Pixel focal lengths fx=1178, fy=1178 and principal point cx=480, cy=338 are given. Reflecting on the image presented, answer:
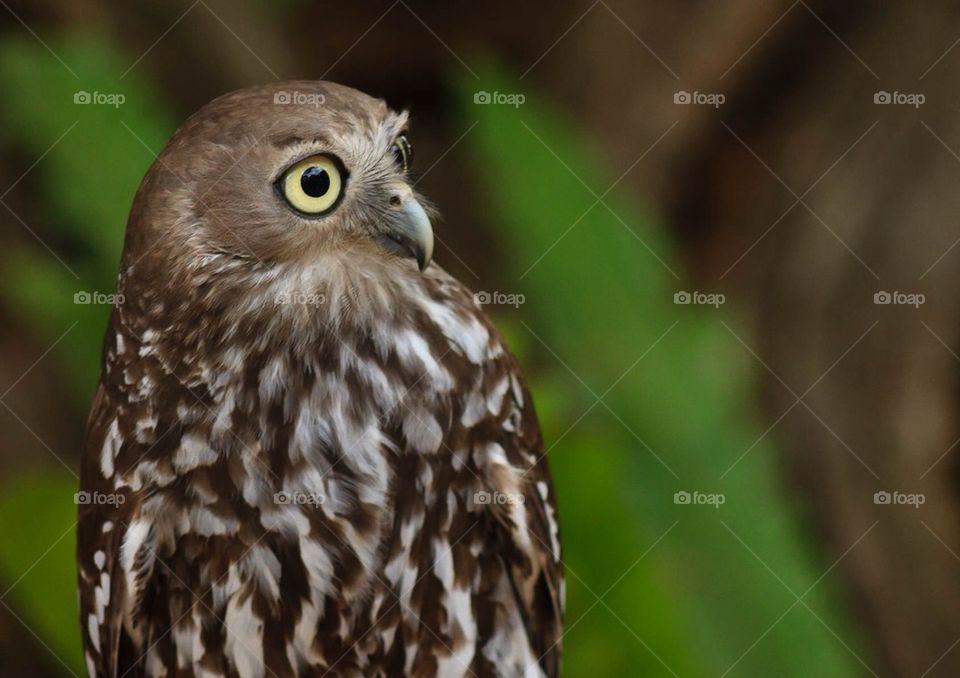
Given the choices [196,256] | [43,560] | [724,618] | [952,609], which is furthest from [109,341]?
[952,609]

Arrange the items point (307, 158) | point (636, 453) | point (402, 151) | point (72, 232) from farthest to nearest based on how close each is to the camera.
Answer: point (72, 232)
point (636, 453)
point (402, 151)
point (307, 158)

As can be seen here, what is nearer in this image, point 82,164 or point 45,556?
point 45,556

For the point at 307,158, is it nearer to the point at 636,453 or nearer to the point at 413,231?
the point at 413,231

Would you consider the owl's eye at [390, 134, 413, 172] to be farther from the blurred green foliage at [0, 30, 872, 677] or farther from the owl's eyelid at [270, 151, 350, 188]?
the blurred green foliage at [0, 30, 872, 677]

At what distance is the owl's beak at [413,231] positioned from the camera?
233 centimetres

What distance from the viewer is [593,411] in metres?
3.83

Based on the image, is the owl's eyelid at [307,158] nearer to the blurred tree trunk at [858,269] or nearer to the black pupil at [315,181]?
the black pupil at [315,181]

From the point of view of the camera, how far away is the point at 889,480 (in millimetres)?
4973

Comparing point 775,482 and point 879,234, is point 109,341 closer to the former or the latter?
point 775,482

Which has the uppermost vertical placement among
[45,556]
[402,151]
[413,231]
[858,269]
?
[858,269]

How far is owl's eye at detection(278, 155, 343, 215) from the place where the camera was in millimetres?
2221

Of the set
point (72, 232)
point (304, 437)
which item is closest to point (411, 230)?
point (304, 437)

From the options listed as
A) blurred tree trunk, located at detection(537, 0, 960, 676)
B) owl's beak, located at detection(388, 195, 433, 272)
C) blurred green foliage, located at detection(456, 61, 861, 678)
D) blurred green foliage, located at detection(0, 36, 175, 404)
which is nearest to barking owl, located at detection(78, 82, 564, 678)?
owl's beak, located at detection(388, 195, 433, 272)

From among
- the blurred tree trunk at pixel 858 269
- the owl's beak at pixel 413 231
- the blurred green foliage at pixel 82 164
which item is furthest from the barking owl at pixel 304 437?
the blurred tree trunk at pixel 858 269
